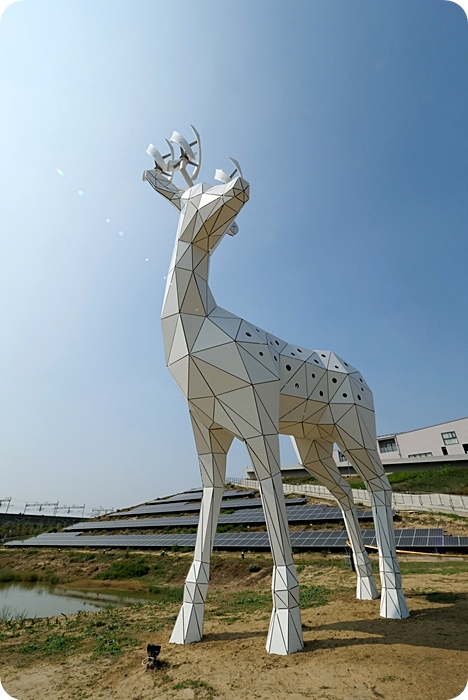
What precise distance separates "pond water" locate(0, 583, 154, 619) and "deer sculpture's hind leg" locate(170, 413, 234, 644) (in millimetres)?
8250

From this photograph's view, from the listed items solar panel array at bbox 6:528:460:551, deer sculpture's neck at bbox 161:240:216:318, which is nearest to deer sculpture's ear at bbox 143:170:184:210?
deer sculpture's neck at bbox 161:240:216:318

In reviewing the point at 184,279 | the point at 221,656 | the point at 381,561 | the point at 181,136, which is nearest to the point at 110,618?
the point at 221,656

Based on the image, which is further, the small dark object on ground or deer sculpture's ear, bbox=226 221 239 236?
deer sculpture's ear, bbox=226 221 239 236

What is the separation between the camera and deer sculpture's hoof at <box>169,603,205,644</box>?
778 centimetres

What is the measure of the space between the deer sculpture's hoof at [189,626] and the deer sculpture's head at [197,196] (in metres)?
7.88

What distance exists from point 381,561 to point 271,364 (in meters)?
5.55

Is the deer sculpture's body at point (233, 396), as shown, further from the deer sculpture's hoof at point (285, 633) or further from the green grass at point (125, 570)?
the green grass at point (125, 570)

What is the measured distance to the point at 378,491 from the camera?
9.90 m

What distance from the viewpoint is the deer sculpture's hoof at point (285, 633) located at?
684 centimetres

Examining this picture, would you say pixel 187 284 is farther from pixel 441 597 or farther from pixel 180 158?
pixel 441 597

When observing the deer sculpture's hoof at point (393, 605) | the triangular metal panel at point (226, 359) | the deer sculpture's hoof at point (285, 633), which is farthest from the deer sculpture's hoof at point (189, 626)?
the triangular metal panel at point (226, 359)

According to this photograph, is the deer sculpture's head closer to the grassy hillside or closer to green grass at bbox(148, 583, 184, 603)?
green grass at bbox(148, 583, 184, 603)

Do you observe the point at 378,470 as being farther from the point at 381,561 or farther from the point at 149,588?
the point at 149,588

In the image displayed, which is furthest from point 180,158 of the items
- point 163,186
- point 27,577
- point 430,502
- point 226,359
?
point 430,502
